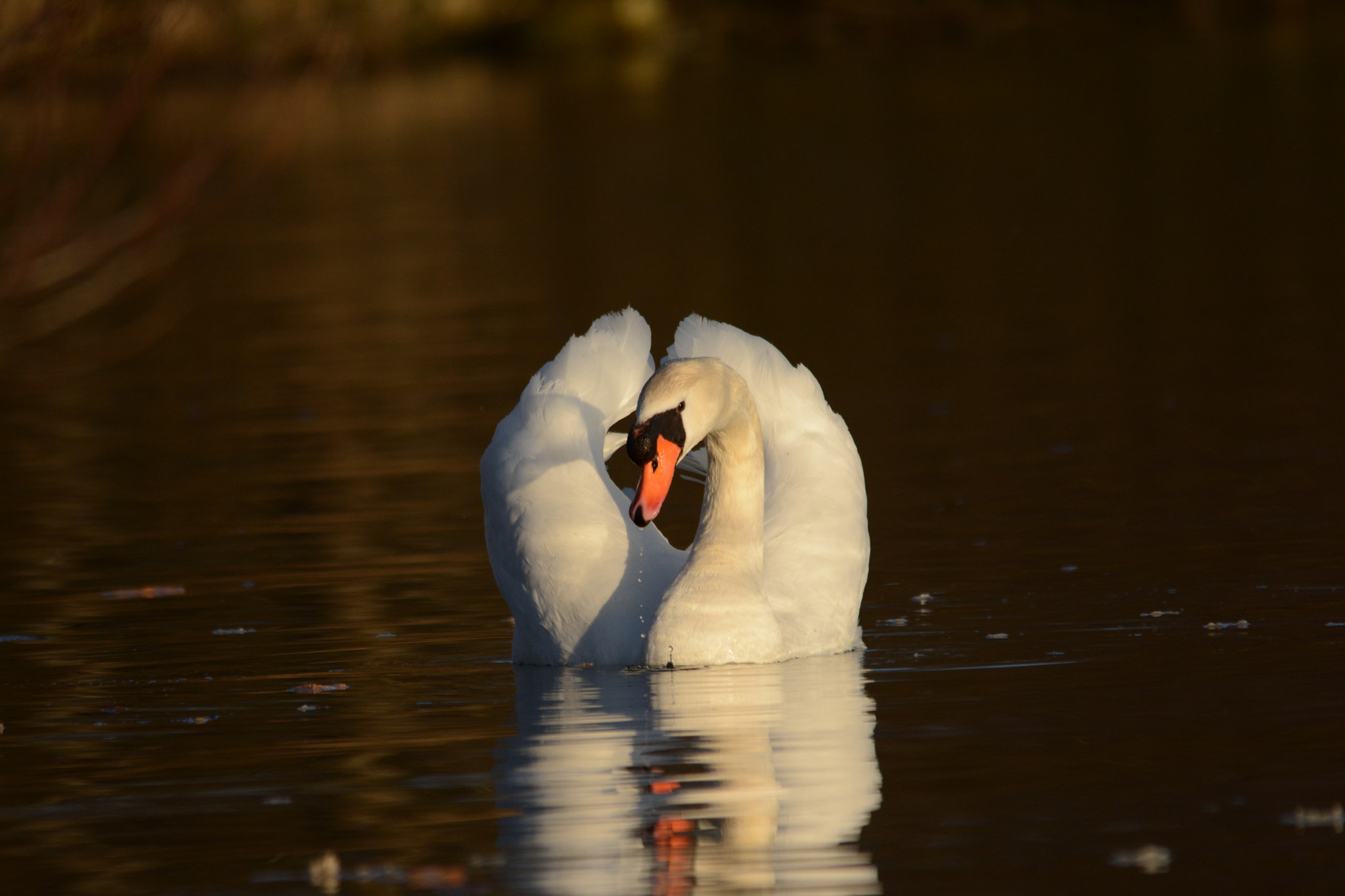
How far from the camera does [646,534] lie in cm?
966

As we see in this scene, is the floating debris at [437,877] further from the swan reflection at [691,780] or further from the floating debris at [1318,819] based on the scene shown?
the floating debris at [1318,819]

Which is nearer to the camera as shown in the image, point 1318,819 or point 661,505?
point 1318,819

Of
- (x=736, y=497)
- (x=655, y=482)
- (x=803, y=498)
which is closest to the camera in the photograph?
(x=655, y=482)

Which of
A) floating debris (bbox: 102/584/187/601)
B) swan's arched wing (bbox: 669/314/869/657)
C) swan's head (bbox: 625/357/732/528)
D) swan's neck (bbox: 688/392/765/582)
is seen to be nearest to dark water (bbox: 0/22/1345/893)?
floating debris (bbox: 102/584/187/601)

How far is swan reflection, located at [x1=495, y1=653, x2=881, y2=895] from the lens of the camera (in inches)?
249

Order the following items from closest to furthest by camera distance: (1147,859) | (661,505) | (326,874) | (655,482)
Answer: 1. (1147,859)
2. (326,874)
3. (655,482)
4. (661,505)

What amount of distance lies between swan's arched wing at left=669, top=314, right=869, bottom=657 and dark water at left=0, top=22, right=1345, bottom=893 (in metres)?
0.23

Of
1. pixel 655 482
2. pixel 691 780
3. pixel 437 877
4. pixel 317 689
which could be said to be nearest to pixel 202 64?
pixel 317 689

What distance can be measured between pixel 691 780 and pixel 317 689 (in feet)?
7.34

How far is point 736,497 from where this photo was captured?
9.14 meters

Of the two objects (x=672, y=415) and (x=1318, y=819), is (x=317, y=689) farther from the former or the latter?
(x=1318, y=819)

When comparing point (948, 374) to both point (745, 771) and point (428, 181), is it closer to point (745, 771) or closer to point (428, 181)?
point (745, 771)

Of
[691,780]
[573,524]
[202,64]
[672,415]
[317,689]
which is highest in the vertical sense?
[202,64]

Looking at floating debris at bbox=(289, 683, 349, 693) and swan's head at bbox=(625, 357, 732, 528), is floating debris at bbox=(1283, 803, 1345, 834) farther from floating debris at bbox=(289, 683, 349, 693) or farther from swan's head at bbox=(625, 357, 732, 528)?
floating debris at bbox=(289, 683, 349, 693)
